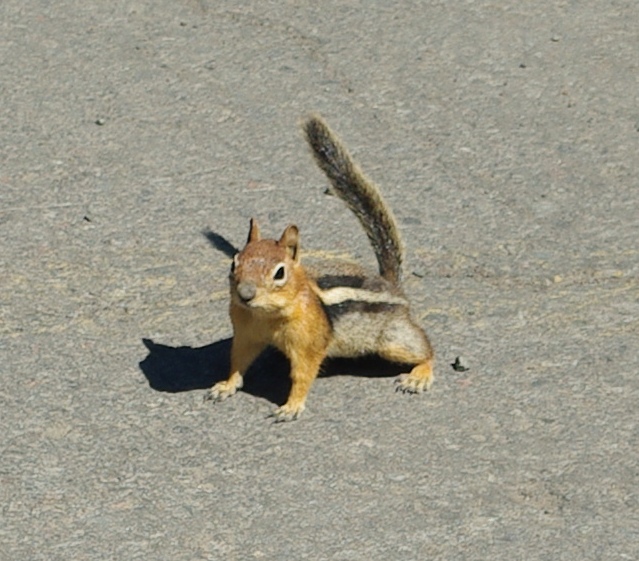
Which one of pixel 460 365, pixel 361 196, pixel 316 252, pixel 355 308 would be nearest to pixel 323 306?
pixel 355 308

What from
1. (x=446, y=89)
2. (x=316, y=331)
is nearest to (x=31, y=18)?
(x=446, y=89)

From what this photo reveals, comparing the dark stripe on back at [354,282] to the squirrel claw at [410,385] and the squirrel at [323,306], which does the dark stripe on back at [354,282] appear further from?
the squirrel claw at [410,385]

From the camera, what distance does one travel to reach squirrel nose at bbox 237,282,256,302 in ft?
14.2

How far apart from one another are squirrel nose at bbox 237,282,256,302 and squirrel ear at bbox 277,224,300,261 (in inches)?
8.2

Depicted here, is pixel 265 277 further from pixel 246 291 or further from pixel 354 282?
pixel 354 282

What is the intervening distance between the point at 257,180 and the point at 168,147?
43 cm

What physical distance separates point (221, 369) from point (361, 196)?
742 mm

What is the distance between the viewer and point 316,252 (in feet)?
18.5

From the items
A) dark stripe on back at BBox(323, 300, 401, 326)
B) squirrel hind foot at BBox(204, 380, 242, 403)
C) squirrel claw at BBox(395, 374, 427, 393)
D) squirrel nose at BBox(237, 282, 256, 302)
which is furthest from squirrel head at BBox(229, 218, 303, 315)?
squirrel claw at BBox(395, 374, 427, 393)

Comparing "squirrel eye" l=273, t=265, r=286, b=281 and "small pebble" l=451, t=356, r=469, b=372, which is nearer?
"squirrel eye" l=273, t=265, r=286, b=281

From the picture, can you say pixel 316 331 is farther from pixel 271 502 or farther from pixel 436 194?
pixel 436 194

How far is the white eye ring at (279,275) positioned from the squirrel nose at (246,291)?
8cm

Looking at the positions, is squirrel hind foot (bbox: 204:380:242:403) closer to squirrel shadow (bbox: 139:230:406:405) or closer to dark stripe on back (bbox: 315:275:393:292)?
squirrel shadow (bbox: 139:230:406:405)

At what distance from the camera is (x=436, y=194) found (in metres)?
6.09
